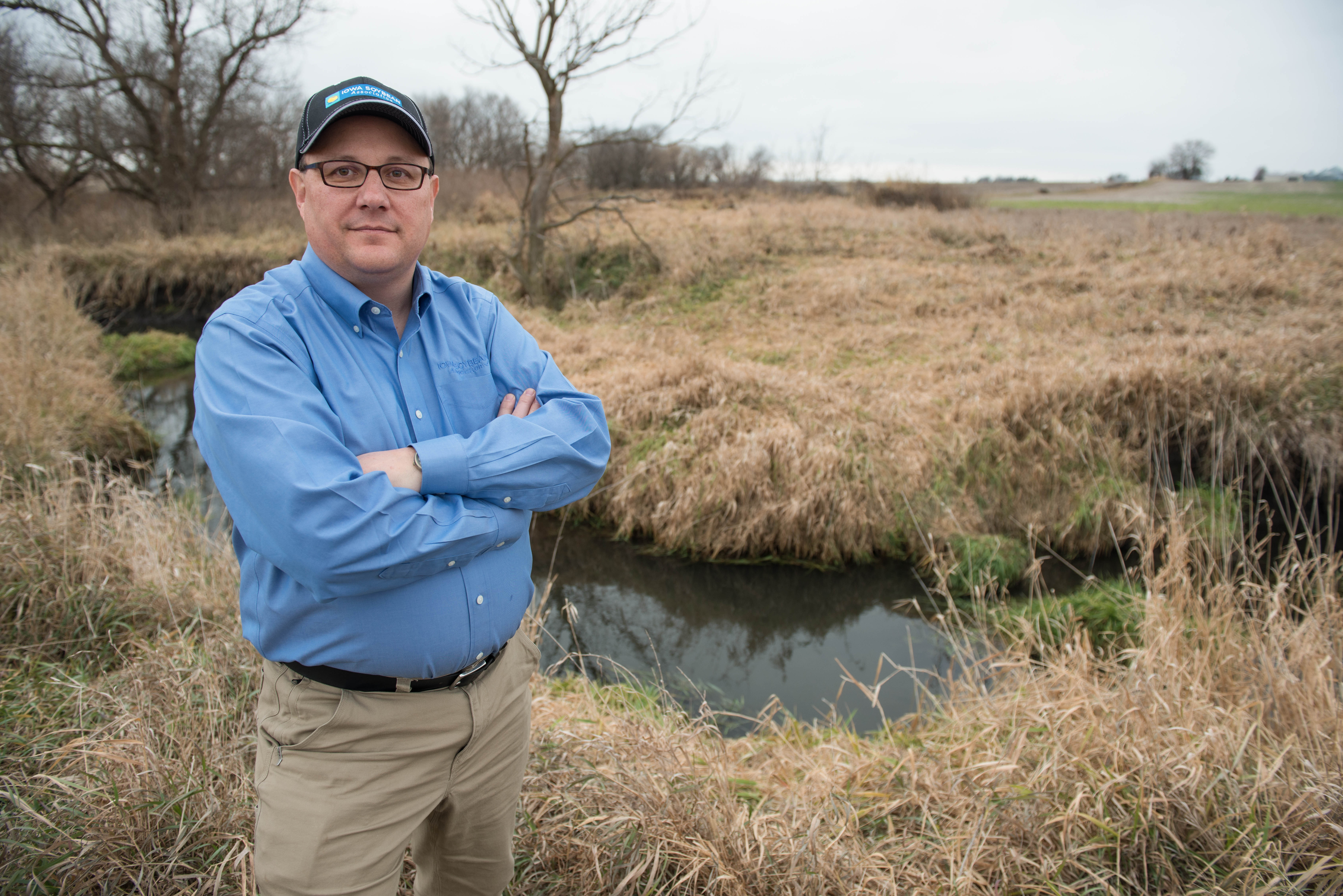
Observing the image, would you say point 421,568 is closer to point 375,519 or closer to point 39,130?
point 375,519

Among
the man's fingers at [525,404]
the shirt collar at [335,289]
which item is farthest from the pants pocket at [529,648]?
the shirt collar at [335,289]

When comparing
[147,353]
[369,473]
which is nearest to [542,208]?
[147,353]

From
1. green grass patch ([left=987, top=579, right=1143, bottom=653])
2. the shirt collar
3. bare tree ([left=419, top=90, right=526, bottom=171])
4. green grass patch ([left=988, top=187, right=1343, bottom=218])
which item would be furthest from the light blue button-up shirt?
bare tree ([left=419, top=90, right=526, bottom=171])

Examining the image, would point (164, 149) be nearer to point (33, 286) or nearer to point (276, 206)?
point (276, 206)

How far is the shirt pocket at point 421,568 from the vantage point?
4.84 feet

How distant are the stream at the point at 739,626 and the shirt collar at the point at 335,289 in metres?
2.82

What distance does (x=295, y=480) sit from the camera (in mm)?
1376

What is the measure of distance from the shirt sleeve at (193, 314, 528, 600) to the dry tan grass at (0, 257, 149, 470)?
192 inches

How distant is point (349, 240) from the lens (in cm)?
161

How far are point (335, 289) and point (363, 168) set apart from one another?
28 centimetres

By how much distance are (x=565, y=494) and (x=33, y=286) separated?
13.0 m

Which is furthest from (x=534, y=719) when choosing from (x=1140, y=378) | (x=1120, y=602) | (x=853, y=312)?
(x=853, y=312)

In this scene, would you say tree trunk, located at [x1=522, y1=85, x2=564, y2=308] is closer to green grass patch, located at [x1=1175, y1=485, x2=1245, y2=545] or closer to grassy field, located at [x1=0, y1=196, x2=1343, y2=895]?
grassy field, located at [x1=0, y1=196, x2=1343, y2=895]

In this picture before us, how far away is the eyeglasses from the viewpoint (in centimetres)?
160
